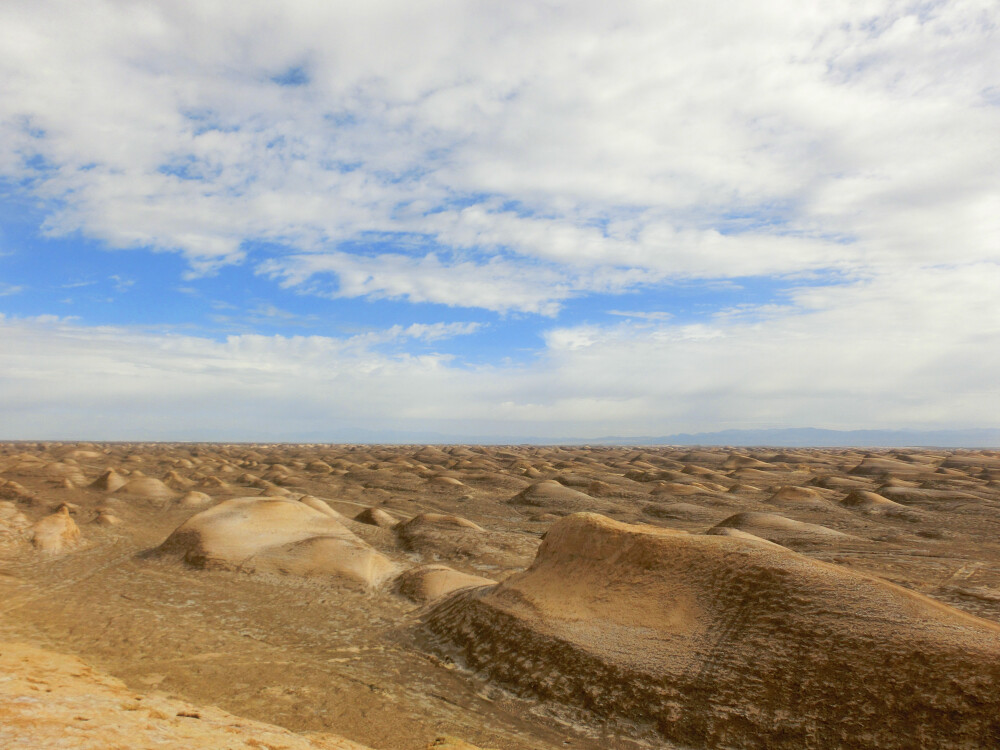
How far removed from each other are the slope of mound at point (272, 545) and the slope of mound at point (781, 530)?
450 inches

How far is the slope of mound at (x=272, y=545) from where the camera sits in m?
12.2

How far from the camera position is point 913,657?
5445 millimetres

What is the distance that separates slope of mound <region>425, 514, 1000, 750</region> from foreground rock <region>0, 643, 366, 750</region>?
299cm

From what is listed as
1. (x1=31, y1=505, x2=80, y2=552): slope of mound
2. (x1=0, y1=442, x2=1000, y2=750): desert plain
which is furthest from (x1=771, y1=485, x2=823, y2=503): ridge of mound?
(x1=31, y1=505, x2=80, y2=552): slope of mound

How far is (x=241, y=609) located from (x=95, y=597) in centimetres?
314

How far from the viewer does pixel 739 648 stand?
6184 millimetres

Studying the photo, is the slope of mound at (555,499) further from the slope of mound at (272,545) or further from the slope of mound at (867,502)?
the slope of mound at (272,545)

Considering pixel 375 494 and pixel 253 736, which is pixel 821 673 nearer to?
pixel 253 736

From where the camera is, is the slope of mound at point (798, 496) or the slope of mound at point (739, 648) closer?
the slope of mound at point (739, 648)

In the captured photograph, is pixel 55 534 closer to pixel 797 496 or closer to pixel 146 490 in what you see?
pixel 146 490

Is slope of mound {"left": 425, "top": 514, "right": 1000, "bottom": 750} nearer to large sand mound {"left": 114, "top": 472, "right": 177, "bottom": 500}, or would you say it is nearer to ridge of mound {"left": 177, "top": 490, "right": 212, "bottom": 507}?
ridge of mound {"left": 177, "top": 490, "right": 212, "bottom": 507}

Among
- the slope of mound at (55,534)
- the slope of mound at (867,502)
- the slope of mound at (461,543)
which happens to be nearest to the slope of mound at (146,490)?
the slope of mound at (55,534)

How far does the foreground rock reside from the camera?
Answer: 3746 mm

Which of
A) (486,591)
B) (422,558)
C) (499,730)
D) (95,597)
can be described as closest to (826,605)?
(499,730)
